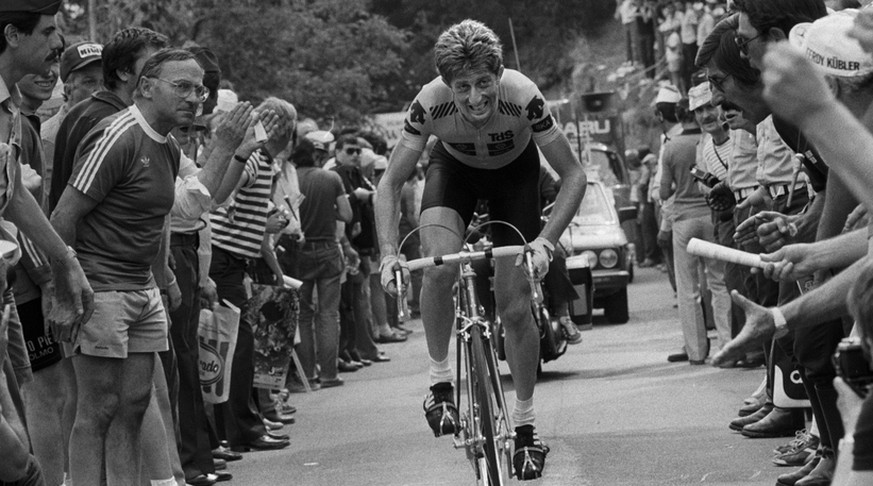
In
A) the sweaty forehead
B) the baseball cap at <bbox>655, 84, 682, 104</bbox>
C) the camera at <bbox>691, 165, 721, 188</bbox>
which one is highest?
the sweaty forehead

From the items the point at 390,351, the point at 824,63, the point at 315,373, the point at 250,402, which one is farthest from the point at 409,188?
the point at 824,63

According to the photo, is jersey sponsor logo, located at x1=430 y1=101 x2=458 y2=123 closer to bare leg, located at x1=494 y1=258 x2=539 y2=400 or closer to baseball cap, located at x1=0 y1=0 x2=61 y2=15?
bare leg, located at x1=494 y1=258 x2=539 y2=400

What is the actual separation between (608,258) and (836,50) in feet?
53.9

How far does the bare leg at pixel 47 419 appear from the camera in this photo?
22.5 feet

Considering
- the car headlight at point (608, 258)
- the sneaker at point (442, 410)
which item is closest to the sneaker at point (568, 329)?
the sneaker at point (442, 410)

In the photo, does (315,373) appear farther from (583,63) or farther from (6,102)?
(583,63)

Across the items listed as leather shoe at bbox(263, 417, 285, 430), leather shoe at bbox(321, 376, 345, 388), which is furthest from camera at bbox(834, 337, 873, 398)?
leather shoe at bbox(321, 376, 345, 388)

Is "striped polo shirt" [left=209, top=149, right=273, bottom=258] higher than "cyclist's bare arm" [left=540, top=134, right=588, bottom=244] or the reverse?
the reverse

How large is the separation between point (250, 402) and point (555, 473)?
282cm

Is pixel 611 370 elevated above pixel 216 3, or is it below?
below

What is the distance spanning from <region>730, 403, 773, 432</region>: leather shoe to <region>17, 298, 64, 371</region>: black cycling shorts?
497cm

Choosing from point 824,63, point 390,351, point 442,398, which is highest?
point 824,63

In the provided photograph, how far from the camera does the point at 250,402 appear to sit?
36.6ft

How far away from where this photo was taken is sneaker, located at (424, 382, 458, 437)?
7941mm
